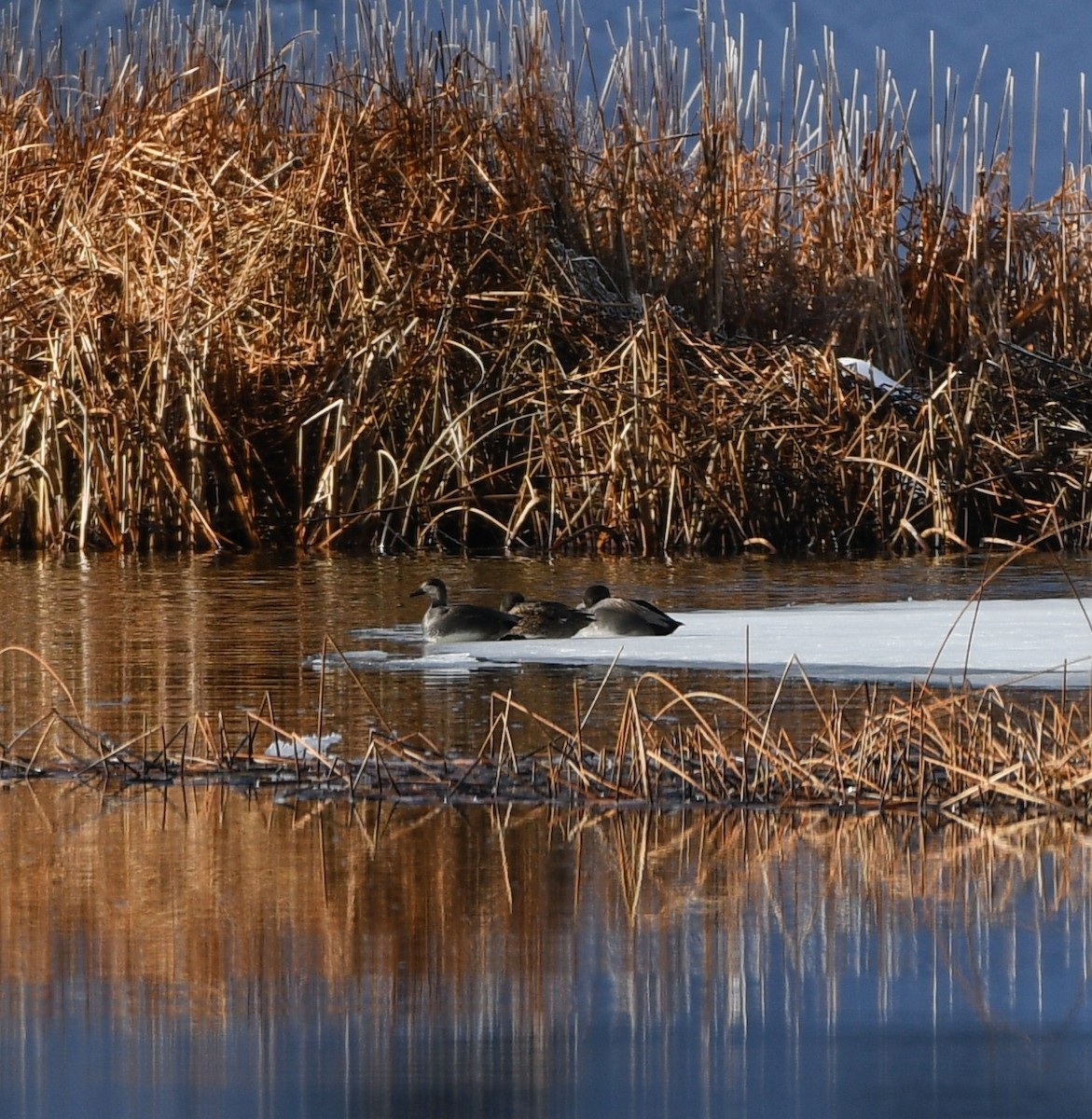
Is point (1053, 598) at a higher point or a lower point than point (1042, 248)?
lower

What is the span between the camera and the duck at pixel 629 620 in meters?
7.79

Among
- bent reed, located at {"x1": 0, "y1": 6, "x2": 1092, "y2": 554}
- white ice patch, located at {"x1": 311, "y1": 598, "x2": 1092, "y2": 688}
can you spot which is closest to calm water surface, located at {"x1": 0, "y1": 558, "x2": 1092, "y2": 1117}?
white ice patch, located at {"x1": 311, "y1": 598, "x2": 1092, "y2": 688}

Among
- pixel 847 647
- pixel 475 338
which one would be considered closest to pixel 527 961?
pixel 847 647

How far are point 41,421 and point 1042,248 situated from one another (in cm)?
695

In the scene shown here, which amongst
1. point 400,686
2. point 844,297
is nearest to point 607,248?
point 844,297

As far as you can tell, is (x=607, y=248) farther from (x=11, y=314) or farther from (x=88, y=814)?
(x=88, y=814)

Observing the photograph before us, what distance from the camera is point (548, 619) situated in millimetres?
7914

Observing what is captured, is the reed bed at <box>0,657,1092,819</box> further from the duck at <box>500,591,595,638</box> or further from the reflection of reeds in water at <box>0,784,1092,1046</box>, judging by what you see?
the duck at <box>500,591,595,638</box>

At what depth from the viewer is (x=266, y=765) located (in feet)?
15.9

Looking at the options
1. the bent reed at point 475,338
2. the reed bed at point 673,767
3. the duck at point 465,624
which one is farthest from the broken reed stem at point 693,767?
the bent reed at point 475,338

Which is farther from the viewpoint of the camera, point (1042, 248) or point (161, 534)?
point (1042, 248)

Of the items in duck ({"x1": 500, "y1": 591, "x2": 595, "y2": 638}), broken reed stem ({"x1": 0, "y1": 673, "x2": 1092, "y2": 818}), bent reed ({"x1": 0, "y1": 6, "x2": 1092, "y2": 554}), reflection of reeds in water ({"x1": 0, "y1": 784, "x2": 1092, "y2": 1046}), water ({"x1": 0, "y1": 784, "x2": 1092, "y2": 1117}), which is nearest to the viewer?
water ({"x1": 0, "y1": 784, "x2": 1092, "y2": 1117})

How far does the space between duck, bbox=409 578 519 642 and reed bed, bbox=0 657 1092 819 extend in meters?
2.50

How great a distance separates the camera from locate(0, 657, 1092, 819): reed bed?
439cm
